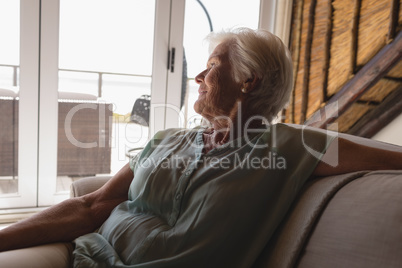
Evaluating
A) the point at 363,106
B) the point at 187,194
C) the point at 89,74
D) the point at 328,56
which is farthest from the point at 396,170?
the point at 89,74

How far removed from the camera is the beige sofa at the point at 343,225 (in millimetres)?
672

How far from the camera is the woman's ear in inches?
52.5

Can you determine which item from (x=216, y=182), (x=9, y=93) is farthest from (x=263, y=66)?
(x=9, y=93)

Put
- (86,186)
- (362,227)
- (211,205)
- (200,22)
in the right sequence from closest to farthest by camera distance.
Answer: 1. (362,227)
2. (211,205)
3. (86,186)
4. (200,22)

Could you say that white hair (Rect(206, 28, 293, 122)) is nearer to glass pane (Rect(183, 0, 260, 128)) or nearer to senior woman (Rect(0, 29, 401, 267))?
senior woman (Rect(0, 29, 401, 267))

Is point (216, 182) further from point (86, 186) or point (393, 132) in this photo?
point (393, 132)

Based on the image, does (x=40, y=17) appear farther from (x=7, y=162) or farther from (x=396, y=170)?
(x=396, y=170)

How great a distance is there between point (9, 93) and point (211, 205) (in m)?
2.05

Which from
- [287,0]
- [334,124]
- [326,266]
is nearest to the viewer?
[326,266]

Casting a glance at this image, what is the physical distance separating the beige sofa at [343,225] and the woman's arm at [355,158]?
1.3 inches

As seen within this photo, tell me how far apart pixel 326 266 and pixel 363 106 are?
194 centimetres

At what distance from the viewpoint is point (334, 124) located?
2637mm

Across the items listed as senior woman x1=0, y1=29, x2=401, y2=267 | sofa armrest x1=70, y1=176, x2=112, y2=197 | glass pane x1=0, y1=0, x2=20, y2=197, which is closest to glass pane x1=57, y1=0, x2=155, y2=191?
glass pane x1=0, y1=0, x2=20, y2=197

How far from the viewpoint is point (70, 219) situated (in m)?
1.30
